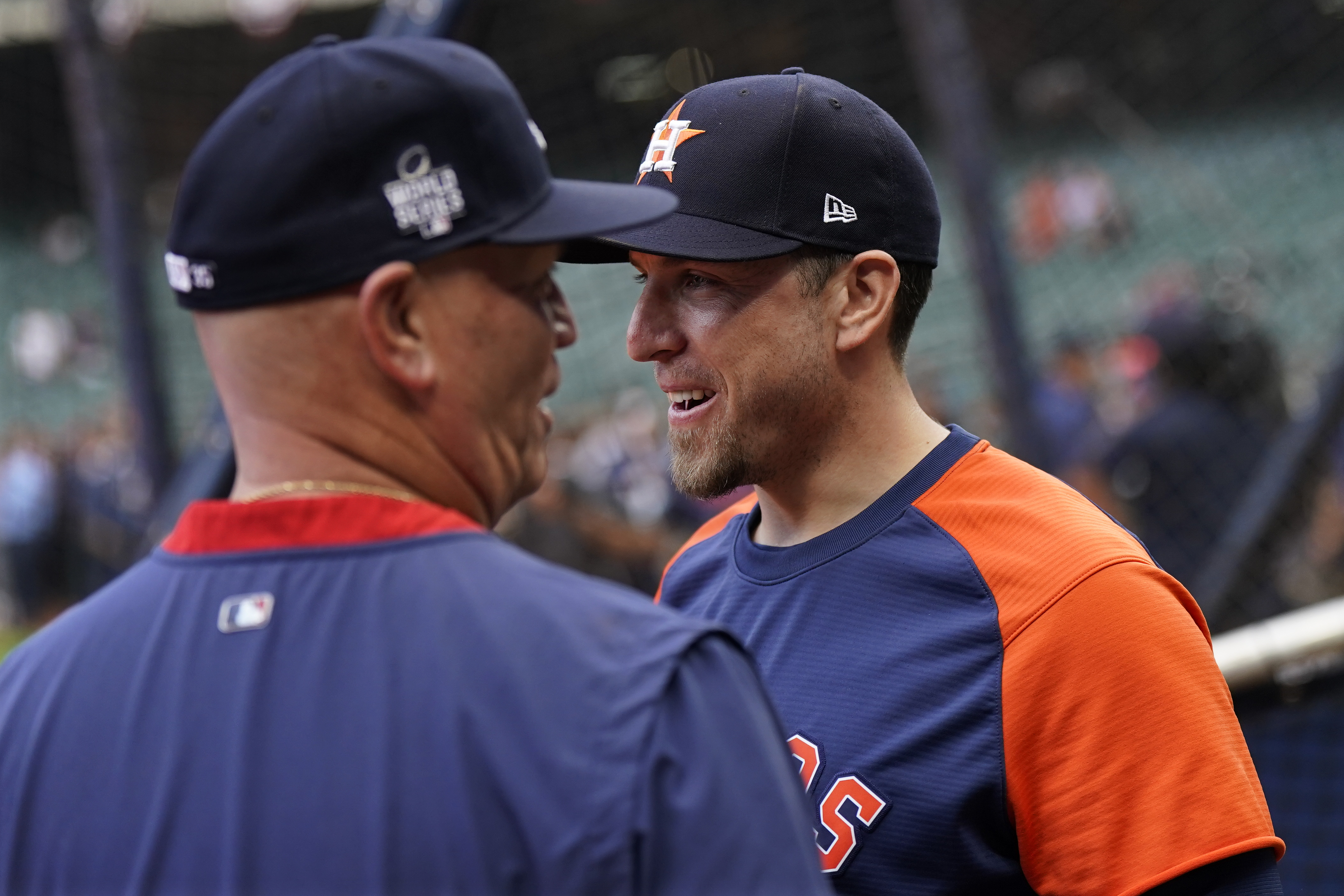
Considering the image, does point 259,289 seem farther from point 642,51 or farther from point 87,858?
point 642,51

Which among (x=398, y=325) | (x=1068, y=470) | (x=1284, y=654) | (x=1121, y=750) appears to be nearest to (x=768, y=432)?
(x=1121, y=750)

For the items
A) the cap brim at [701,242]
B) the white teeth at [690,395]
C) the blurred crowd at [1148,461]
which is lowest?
the blurred crowd at [1148,461]

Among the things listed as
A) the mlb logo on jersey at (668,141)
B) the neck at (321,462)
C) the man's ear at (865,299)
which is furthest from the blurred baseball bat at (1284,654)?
the neck at (321,462)

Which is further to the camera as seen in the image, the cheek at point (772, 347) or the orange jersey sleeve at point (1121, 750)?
the cheek at point (772, 347)

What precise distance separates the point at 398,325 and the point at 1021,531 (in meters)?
0.89

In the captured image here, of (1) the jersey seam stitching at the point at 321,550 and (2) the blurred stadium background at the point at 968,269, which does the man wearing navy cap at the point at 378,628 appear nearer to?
(1) the jersey seam stitching at the point at 321,550

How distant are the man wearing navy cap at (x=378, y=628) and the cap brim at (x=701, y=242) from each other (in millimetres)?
562

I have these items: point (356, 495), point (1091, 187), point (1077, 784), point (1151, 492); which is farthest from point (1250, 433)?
point (1091, 187)

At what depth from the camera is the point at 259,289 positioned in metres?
1.01

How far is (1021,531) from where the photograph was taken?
1.57m

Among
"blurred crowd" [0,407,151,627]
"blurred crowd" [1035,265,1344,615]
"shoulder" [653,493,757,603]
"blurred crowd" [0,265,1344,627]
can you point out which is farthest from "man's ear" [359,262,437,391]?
"blurred crowd" [0,407,151,627]

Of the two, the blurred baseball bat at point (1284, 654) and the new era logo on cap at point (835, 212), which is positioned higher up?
the new era logo on cap at point (835, 212)

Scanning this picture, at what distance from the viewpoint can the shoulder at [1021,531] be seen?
148 centimetres

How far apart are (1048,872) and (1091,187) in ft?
37.7
